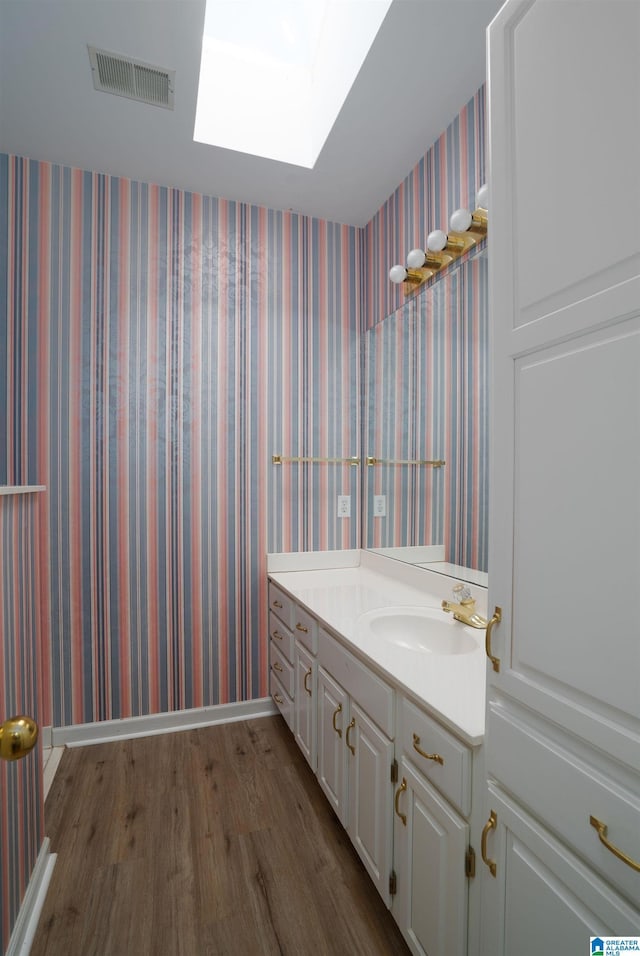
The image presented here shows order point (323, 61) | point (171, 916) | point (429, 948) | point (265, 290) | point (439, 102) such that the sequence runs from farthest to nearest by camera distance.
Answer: point (265, 290) < point (323, 61) < point (439, 102) < point (171, 916) < point (429, 948)

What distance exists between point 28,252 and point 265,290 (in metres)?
1.13

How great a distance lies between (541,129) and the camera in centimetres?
80

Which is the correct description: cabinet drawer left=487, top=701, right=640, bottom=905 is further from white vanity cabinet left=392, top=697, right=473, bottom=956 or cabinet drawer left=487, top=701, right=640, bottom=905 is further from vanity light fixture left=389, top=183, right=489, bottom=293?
vanity light fixture left=389, top=183, right=489, bottom=293

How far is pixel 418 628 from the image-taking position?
1775mm

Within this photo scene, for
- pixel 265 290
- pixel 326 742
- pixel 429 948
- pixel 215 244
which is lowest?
pixel 429 948

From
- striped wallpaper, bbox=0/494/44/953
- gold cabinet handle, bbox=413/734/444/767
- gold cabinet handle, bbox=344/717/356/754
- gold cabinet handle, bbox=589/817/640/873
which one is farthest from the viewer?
gold cabinet handle, bbox=344/717/356/754

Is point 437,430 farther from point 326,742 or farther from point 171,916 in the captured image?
point 171,916

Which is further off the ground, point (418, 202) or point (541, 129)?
point (418, 202)

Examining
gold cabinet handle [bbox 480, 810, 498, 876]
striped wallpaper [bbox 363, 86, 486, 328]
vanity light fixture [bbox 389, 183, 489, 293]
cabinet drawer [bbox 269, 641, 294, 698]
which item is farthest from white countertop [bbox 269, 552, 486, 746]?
striped wallpaper [bbox 363, 86, 486, 328]

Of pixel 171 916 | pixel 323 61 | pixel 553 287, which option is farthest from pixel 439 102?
pixel 171 916

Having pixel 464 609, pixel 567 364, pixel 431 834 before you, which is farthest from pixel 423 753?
pixel 567 364

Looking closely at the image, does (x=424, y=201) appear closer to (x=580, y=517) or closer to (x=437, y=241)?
(x=437, y=241)

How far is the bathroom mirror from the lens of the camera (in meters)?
1.76

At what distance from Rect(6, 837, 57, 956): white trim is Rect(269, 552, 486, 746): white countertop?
45.3 inches
